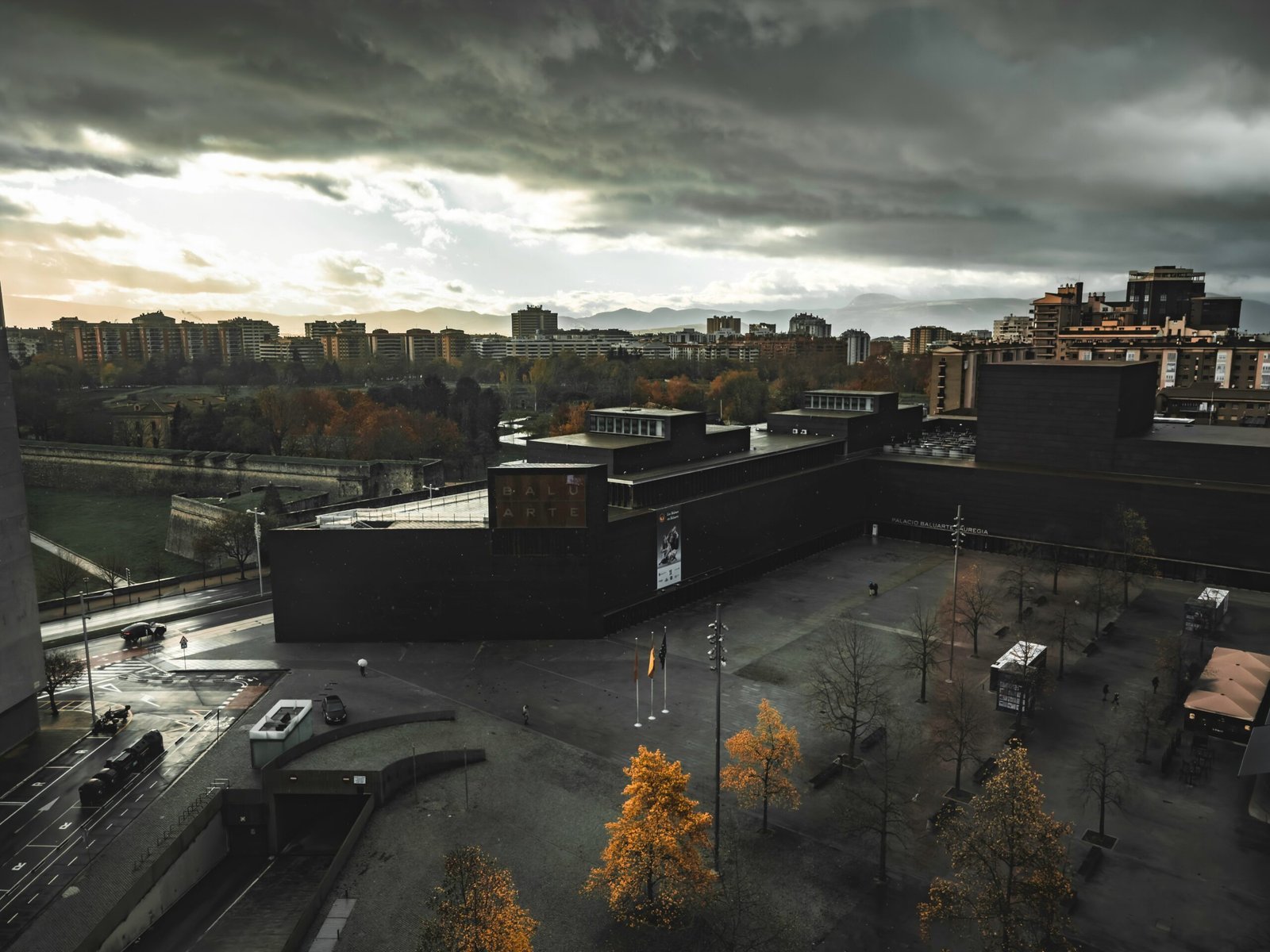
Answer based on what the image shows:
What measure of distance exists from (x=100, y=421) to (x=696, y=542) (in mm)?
126442

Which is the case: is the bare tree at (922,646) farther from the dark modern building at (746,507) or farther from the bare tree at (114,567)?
the bare tree at (114,567)

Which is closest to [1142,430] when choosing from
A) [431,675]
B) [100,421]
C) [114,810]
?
[431,675]

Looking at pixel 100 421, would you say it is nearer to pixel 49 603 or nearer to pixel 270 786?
pixel 49 603

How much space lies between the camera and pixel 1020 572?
5962 centimetres

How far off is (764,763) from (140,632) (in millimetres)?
47654

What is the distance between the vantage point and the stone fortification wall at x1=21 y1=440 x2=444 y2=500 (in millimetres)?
104375

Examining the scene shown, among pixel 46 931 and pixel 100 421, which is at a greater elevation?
pixel 100 421

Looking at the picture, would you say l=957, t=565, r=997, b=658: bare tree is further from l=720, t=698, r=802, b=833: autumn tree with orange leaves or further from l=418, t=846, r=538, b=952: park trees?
l=418, t=846, r=538, b=952: park trees

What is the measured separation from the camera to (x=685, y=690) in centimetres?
4741

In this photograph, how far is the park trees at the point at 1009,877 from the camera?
76.8 feet

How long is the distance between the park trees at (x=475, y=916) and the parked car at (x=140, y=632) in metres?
41.7

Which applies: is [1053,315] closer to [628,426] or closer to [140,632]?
[628,426]

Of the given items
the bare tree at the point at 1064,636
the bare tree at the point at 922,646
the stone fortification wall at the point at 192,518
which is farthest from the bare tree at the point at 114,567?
the bare tree at the point at 1064,636

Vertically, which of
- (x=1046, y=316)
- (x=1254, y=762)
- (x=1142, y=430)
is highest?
(x=1046, y=316)
